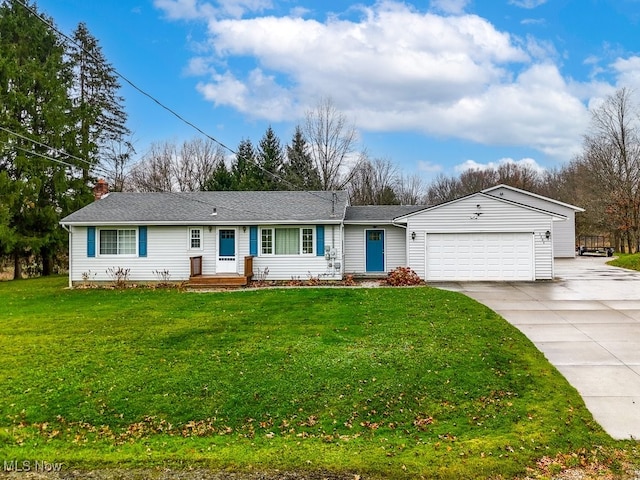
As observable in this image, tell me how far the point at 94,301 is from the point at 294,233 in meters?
7.42

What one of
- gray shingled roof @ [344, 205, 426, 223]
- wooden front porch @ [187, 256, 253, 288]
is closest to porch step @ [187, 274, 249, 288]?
wooden front porch @ [187, 256, 253, 288]

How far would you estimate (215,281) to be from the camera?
53.1 ft

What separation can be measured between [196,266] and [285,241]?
3.56 meters

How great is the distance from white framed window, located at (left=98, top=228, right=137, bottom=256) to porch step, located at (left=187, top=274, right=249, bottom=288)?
305 cm

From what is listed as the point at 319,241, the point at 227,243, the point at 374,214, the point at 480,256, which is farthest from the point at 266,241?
the point at 480,256

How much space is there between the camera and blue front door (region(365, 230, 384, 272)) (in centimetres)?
1855

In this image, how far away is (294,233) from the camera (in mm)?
17234

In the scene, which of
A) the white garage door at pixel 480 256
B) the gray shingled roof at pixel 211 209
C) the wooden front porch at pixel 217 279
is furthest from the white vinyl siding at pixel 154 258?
the white garage door at pixel 480 256

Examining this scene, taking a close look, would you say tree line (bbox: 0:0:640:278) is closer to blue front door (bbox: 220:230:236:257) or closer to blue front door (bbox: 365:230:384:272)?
blue front door (bbox: 220:230:236:257)

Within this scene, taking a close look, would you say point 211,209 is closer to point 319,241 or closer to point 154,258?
point 154,258

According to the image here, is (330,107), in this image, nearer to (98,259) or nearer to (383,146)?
(383,146)

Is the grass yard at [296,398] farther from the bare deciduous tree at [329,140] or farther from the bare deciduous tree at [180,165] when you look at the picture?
the bare deciduous tree at [180,165]

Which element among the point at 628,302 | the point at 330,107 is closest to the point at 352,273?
the point at 628,302

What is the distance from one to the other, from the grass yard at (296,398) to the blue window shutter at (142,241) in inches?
296
